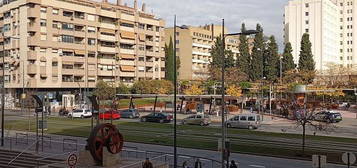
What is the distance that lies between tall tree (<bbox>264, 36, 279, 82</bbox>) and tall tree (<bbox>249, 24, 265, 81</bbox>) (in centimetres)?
130

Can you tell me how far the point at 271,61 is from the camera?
9556cm

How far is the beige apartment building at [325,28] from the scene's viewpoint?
116 meters

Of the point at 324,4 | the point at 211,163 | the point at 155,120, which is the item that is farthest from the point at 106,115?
the point at 324,4

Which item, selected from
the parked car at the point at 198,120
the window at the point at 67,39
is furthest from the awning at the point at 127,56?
the parked car at the point at 198,120

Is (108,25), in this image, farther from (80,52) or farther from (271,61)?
(271,61)

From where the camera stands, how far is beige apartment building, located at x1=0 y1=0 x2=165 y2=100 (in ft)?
261

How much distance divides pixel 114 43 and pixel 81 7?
11096 millimetres

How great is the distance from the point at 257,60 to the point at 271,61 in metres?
3.13

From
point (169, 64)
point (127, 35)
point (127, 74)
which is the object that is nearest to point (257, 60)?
point (169, 64)

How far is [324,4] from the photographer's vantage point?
116062mm

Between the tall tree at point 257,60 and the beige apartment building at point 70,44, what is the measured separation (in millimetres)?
24169

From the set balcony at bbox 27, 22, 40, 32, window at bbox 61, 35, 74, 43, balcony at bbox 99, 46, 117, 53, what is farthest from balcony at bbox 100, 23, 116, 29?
balcony at bbox 27, 22, 40, 32

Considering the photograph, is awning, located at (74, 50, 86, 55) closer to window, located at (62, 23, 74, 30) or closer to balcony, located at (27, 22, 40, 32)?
window, located at (62, 23, 74, 30)

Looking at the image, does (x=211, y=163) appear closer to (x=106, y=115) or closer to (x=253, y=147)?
(x=253, y=147)
